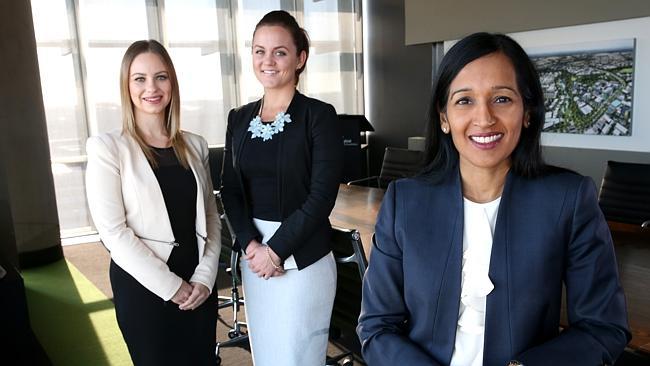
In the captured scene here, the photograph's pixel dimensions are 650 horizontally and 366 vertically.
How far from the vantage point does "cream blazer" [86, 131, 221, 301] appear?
1830mm

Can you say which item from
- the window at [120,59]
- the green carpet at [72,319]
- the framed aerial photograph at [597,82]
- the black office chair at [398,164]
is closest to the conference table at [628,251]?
the black office chair at [398,164]

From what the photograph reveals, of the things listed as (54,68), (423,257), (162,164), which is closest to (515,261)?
(423,257)

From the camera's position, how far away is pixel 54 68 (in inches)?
241

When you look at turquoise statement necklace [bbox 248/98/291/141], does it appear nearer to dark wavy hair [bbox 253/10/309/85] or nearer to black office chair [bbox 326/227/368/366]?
dark wavy hair [bbox 253/10/309/85]

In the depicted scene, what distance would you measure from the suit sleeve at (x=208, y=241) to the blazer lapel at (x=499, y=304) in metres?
1.18

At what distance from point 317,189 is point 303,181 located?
66 millimetres

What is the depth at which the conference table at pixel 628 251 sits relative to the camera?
164 centimetres

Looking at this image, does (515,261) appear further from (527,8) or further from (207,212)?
(527,8)

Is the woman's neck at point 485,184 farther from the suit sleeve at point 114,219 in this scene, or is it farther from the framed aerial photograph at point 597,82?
the framed aerial photograph at point 597,82

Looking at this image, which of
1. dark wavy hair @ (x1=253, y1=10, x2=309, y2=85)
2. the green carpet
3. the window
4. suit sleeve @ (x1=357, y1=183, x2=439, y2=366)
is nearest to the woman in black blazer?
dark wavy hair @ (x1=253, y1=10, x2=309, y2=85)

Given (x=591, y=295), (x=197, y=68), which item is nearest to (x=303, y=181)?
(x=591, y=295)

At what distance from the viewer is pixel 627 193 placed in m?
3.28

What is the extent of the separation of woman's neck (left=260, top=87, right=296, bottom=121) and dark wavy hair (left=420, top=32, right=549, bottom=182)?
0.83m

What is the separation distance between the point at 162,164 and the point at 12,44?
4.08 meters
